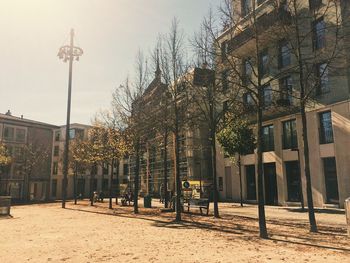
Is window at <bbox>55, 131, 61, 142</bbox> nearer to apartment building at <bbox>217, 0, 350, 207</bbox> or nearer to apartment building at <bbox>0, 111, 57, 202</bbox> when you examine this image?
apartment building at <bbox>0, 111, 57, 202</bbox>

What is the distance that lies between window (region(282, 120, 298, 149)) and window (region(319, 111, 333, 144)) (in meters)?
2.31

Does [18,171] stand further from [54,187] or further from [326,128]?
[326,128]

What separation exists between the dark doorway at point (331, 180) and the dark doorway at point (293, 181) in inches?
101

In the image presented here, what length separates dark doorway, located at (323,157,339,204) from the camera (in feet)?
70.3

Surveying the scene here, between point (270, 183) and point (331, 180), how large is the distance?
597 cm

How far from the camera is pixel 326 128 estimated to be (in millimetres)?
22312

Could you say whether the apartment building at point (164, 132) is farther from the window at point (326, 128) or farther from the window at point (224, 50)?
the window at point (326, 128)

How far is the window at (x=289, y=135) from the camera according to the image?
974 inches

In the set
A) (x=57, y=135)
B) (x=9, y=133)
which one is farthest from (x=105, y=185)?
(x=9, y=133)

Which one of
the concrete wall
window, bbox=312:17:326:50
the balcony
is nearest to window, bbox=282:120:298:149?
the concrete wall

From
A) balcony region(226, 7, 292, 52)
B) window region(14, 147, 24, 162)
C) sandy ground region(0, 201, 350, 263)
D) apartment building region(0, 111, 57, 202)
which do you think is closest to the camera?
sandy ground region(0, 201, 350, 263)

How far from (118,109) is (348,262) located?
685 inches

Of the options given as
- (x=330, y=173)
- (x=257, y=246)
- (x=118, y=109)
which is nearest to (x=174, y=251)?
→ (x=257, y=246)

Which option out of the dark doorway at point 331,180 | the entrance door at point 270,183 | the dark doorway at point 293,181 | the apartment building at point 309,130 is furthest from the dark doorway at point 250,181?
the dark doorway at point 331,180
